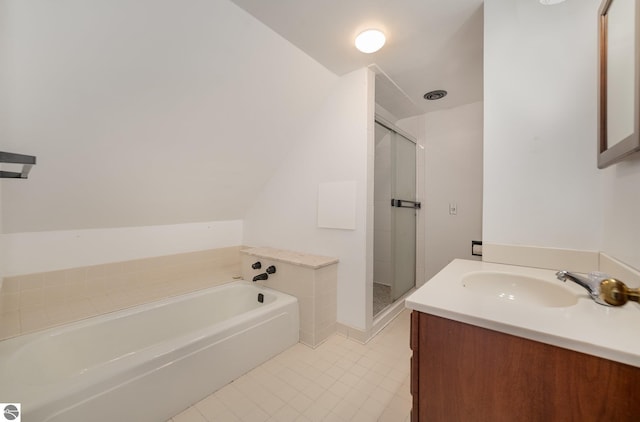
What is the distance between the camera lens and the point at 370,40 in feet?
5.21

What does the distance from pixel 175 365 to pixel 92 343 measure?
714 millimetres

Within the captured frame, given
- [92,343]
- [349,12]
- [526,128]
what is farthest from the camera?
[92,343]

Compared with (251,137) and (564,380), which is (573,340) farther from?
(251,137)

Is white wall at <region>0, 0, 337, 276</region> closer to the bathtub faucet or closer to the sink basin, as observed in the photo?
the bathtub faucet

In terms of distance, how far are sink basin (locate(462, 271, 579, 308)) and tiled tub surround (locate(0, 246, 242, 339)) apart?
2.10m

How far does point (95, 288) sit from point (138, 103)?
154cm

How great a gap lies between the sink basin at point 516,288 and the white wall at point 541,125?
0.28 metres

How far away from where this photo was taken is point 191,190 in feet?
7.38

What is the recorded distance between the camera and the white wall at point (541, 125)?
1090mm

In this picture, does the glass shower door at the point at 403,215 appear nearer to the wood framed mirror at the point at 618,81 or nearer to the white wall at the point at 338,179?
the white wall at the point at 338,179

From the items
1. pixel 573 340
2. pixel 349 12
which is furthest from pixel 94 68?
pixel 573 340

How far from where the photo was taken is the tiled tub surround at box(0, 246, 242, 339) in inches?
62.7

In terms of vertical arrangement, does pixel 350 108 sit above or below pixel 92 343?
above

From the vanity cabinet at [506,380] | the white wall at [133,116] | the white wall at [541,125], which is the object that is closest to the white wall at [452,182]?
the white wall at [541,125]
